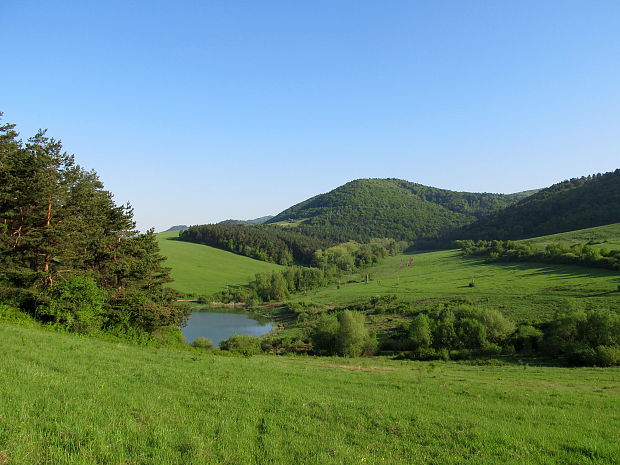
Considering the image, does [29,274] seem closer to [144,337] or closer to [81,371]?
[144,337]

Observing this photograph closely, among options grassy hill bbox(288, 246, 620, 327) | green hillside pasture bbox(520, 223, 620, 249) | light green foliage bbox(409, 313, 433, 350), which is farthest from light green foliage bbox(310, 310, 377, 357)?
green hillside pasture bbox(520, 223, 620, 249)

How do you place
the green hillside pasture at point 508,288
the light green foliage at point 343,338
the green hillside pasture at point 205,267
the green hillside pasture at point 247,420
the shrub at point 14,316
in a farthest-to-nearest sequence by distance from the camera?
the green hillside pasture at point 205,267 → the green hillside pasture at point 508,288 → the light green foliage at point 343,338 → the shrub at point 14,316 → the green hillside pasture at point 247,420

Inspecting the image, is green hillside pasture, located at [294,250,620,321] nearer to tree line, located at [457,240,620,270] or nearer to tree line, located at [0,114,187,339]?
tree line, located at [457,240,620,270]

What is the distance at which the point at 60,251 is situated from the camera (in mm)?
25375

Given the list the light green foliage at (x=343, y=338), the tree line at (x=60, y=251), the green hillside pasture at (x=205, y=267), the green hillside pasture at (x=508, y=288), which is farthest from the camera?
the green hillside pasture at (x=205, y=267)

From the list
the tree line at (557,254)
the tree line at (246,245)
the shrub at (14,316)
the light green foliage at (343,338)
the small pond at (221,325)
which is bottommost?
the small pond at (221,325)

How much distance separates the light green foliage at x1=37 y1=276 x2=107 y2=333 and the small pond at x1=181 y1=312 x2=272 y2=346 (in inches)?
1803

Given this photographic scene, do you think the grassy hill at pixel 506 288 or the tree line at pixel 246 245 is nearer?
the grassy hill at pixel 506 288

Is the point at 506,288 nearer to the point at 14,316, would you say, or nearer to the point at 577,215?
the point at 14,316

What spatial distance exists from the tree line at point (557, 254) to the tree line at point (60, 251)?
9810 centimetres

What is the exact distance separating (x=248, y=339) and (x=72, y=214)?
34093mm

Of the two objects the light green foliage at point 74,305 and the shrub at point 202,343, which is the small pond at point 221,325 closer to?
the shrub at point 202,343

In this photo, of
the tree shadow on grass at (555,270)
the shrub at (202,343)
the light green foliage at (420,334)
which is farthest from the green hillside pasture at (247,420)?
the tree shadow on grass at (555,270)

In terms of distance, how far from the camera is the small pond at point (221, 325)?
76.1m
